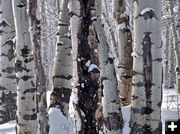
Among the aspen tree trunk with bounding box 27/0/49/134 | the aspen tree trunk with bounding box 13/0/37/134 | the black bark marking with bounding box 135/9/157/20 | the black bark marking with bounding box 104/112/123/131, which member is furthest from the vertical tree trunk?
the black bark marking with bounding box 135/9/157/20

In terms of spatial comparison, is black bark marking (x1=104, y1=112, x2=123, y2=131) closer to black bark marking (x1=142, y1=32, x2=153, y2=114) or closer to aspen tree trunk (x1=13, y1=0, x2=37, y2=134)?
black bark marking (x1=142, y1=32, x2=153, y2=114)

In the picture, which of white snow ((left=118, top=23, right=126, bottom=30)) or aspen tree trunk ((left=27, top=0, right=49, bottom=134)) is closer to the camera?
aspen tree trunk ((left=27, top=0, right=49, bottom=134))

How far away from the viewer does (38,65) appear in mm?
5039

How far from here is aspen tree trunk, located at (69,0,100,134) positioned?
3.38m

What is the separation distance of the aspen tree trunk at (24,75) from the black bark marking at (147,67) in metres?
1.73

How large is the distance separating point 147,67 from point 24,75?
1879 mm

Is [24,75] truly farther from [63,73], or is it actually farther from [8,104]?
[8,104]

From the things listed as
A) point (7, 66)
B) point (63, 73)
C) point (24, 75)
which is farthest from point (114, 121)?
point (7, 66)

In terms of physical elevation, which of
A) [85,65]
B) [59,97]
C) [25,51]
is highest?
[25,51]

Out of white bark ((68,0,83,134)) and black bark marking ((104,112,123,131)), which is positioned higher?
white bark ((68,0,83,134))

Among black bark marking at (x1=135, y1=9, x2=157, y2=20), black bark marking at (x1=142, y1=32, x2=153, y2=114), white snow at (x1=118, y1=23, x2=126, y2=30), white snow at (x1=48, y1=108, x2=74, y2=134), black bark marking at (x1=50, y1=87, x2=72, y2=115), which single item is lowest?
white snow at (x1=48, y1=108, x2=74, y2=134)

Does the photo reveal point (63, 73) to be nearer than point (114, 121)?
No

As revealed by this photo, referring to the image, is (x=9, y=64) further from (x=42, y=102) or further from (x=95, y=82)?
(x=95, y=82)

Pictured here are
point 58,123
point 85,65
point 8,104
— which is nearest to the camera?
point 85,65
